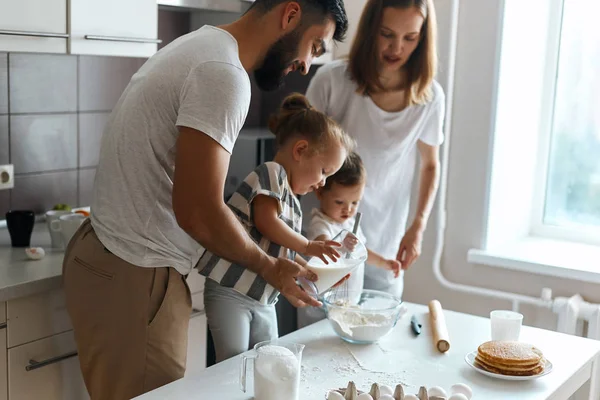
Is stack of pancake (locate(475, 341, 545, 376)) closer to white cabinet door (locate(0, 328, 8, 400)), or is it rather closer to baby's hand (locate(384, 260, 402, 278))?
baby's hand (locate(384, 260, 402, 278))

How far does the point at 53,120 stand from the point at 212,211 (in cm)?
119

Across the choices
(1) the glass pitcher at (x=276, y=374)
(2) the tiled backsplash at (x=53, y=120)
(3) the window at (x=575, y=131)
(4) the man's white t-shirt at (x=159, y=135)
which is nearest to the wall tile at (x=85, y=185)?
(2) the tiled backsplash at (x=53, y=120)

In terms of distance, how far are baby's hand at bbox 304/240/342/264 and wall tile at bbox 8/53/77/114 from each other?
115 centimetres

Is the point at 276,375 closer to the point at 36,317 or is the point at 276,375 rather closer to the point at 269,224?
the point at 269,224

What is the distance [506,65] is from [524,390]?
5.33 ft

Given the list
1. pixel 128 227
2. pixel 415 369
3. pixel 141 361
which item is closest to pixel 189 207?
pixel 128 227

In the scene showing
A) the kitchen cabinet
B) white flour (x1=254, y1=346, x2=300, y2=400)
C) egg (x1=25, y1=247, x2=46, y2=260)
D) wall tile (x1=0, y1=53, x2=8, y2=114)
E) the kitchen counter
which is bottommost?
the kitchen cabinet

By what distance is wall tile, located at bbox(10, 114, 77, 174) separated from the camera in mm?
2404

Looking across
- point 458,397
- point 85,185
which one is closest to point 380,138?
point 85,185

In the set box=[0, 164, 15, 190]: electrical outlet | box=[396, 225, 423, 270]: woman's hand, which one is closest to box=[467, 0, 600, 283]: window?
box=[396, 225, 423, 270]: woman's hand

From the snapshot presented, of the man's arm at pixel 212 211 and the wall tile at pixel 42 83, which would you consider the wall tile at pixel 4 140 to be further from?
the man's arm at pixel 212 211

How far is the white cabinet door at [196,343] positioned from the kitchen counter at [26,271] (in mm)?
480

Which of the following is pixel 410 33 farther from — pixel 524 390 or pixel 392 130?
pixel 524 390

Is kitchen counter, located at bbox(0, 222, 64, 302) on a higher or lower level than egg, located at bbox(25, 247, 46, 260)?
lower
